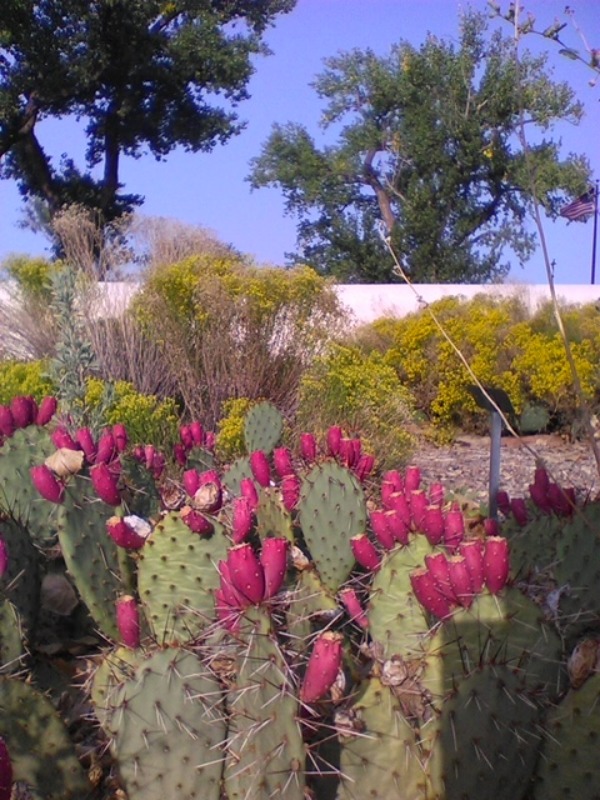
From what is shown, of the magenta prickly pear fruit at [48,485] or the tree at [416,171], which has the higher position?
the tree at [416,171]

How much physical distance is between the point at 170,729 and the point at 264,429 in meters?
3.40

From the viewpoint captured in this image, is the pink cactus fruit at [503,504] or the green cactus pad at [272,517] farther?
the pink cactus fruit at [503,504]

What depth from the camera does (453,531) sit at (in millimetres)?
2729

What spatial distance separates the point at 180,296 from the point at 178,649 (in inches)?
276

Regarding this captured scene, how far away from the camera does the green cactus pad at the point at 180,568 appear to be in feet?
9.27

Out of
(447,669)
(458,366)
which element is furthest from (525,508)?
(458,366)

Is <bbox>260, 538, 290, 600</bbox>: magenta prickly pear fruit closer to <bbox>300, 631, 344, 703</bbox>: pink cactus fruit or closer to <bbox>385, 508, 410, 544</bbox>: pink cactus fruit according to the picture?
<bbox>300, 631, 344, 703</bbox>: pink cactus fruit

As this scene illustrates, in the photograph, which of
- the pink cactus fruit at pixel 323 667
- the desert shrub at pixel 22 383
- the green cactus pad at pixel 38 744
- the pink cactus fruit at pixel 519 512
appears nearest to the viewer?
the pink cactus fruit at pixel 323 667

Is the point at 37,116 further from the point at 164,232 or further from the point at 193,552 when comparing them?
the point at 193,552

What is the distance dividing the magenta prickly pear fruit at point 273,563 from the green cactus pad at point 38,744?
72cm

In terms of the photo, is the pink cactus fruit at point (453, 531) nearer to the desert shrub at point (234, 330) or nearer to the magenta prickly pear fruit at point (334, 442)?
the magenta prickly pear fruit at point (334, 442)

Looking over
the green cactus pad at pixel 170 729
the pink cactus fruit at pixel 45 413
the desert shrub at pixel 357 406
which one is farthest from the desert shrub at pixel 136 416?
the green cactus pad at pixel 170 729

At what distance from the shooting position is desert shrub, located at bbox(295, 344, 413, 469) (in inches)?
289

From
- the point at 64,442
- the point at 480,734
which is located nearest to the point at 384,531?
the point at 480,734
